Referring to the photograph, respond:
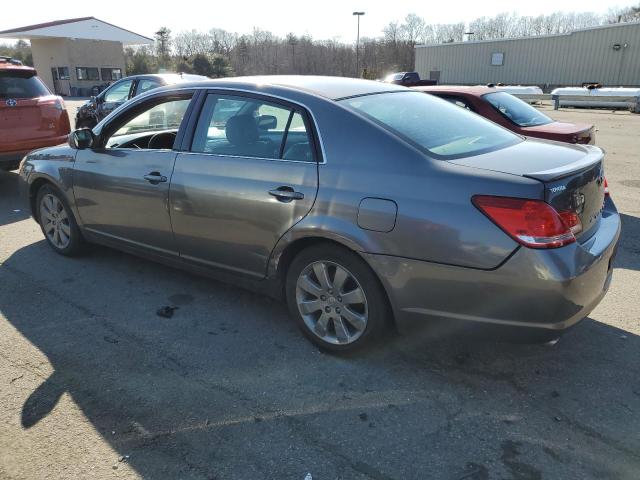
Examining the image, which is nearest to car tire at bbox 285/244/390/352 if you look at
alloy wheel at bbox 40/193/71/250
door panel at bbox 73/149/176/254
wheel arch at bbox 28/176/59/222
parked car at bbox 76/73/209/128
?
door panel at bbox 73/149/176/254

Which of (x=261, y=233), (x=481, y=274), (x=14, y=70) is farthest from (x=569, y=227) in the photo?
(x=14, y=70)

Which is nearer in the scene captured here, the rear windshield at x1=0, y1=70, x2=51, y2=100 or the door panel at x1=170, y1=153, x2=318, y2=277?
the door panel at x1=170, y1=153, x2=318, y2=277

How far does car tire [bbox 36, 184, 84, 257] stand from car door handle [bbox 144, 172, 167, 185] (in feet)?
4.47

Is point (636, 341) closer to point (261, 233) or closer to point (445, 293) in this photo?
point (445, 293)

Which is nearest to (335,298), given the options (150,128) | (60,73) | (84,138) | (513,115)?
(84,138)

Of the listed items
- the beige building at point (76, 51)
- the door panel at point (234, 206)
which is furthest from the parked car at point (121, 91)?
the beige building at point (76, 51)

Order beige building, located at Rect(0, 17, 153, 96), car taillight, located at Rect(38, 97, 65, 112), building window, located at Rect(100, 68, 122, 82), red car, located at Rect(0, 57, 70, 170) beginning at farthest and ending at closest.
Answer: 1. building window, located at Rect(100, 68, 122, 82)
2. beige building, located at Rect(0, 17, 153, 96)
3. car taillight, located at Rect(38, 97, 65, 112)
4. red car, located at Rect(0, 57, 70, 170)

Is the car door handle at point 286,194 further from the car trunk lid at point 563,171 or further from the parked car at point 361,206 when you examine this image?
the car trunk lid at point 563,171

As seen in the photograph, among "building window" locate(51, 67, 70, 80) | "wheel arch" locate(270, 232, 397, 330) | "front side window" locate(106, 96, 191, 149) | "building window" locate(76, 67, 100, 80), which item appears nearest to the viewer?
"wheel arch" locate(270, 232, 397, 330)

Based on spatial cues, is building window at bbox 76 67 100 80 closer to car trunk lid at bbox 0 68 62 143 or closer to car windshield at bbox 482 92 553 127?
car trunk lid at bbox 0 68 62 143

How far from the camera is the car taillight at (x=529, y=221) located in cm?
248

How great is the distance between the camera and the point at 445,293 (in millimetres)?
2721

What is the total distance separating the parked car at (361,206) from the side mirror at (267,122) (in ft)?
0.04

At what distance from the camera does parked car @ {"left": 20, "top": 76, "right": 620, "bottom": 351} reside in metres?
2.56
